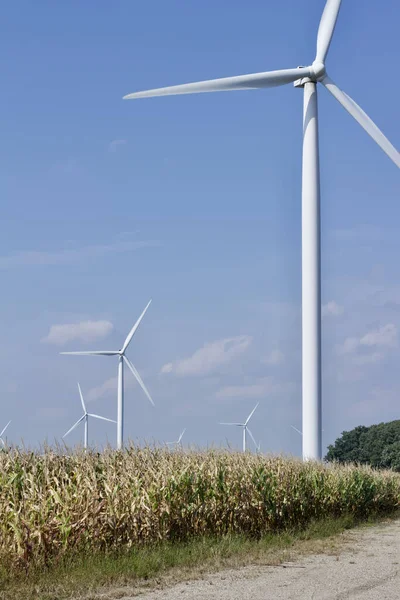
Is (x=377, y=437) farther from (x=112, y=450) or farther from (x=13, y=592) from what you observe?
(x=13, y=592)

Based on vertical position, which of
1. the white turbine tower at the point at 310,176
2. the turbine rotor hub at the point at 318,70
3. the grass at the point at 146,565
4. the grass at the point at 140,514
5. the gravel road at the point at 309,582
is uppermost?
the turbine rotor hub at the point at 318,70

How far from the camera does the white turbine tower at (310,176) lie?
92.8 ft

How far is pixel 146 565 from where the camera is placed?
48.3ft

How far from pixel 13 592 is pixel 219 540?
636 cm

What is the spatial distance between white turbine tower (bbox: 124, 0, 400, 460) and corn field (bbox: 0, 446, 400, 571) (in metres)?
3.80

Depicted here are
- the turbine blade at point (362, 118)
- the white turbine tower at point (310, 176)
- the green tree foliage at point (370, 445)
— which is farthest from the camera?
the green tree foliage at point (370, 445)

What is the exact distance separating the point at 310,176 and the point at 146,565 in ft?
60.1

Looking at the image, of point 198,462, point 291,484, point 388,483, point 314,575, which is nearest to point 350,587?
point 314,575

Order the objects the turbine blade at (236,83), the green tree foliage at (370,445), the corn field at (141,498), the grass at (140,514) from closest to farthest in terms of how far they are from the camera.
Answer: the grass at (140,514), the corn field at (141,498), the turbine blade at (236,83), the green tree foliage at (370,445)

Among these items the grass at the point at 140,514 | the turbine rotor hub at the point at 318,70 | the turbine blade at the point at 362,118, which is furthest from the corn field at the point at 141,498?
the turbine rotor hub at the point at 318,70

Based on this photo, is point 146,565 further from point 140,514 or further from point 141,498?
point 141,498

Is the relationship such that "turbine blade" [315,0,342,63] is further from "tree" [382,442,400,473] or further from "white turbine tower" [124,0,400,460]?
"tree" [382,442,400,473]

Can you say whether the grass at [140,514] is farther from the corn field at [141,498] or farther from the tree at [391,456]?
the tree at [391,456]

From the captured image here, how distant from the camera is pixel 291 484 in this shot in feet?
74.5
